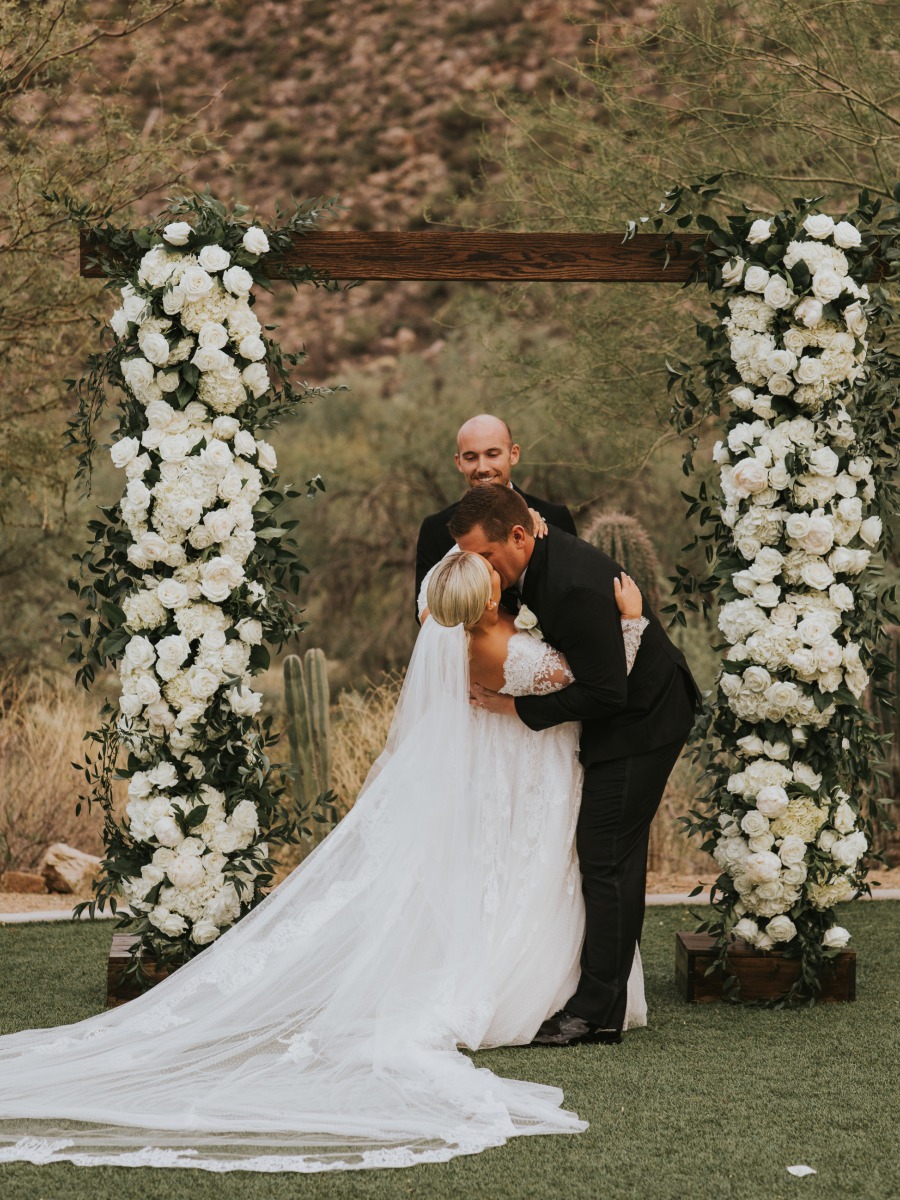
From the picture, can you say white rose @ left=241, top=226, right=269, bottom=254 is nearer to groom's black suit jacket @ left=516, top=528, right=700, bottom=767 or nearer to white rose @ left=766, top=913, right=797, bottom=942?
groom's black suit jacket @ left=516, top=528, right=700, bottom=767

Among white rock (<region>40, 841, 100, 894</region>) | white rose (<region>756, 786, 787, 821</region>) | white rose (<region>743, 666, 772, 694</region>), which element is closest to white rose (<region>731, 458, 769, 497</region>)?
white rose (<region>743, 666, 772, 694</region>)

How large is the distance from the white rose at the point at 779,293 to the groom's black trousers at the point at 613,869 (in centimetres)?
141

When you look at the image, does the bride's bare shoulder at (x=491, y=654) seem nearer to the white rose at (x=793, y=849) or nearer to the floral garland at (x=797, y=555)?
the floral garland at (x=797, y=555)

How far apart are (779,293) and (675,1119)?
8.14 ft

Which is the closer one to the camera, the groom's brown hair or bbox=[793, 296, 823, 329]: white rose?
the groom's brown hair

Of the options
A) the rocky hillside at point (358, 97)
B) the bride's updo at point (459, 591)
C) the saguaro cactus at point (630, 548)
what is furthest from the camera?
the rocky hillside at point (358, 97)

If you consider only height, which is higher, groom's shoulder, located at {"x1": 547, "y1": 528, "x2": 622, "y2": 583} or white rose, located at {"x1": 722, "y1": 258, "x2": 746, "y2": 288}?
white rose, located at {"x1": 722, "y1": 258, "x2": 746, "y2": 288}

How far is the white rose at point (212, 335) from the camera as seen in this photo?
4.39 metres

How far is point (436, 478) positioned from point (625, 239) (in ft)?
32.8

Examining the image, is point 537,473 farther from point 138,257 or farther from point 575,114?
point 138,257

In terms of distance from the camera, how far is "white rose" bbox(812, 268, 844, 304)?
14.5 feet

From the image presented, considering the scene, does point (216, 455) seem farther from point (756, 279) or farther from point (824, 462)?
point (824, 462)

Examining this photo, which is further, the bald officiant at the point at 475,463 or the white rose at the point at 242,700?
the bald officiant at the point at 475,463

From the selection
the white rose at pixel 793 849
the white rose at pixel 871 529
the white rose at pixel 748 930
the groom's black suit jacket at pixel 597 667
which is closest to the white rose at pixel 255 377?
the groom's black suit jacket at pixel 597 667
